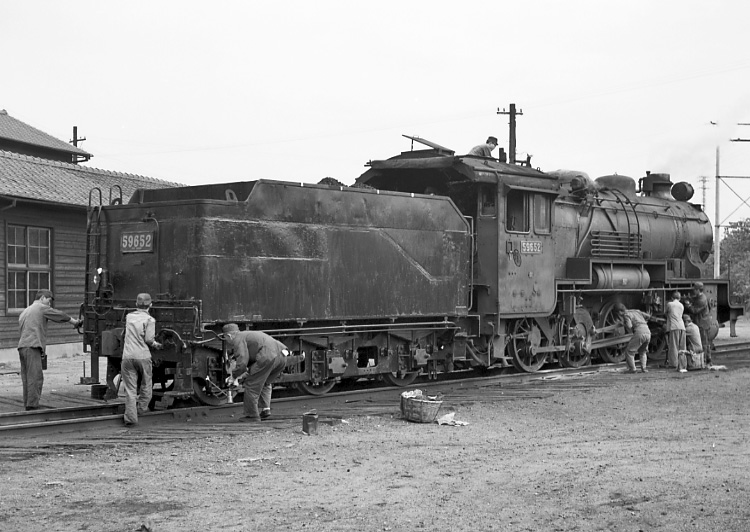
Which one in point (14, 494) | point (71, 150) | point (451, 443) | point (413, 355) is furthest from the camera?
point (71, 150)

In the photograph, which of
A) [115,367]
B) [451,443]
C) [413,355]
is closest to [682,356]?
[413,355]

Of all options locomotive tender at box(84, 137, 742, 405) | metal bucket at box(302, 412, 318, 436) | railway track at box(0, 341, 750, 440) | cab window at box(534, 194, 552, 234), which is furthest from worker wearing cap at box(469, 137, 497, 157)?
metal bucket at box(302, 412, 318, 436)

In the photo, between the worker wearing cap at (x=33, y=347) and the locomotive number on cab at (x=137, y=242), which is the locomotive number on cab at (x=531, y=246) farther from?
the worker wearing cap at (x=33, y=347)

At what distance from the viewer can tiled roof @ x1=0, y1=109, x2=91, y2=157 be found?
29969mm

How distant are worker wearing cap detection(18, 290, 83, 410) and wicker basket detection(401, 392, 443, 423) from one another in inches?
175

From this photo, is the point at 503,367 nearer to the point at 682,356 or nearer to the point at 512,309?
the point at 512,309

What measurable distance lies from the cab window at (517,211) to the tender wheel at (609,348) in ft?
11.5

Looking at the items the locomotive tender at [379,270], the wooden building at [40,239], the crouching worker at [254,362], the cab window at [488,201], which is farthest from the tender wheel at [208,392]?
the wooden building at [40,239]

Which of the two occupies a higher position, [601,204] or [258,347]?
[601,204]

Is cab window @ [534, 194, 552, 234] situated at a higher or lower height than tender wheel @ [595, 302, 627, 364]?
higher

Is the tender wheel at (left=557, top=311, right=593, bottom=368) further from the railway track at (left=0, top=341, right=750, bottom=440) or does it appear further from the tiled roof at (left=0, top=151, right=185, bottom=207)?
the tiled roof at (left=0, top=151, right=185, bottom=207)

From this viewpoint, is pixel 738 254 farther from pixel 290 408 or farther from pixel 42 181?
pixel 290 408

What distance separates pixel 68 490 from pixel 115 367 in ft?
15.0

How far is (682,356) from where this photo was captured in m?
16.9
